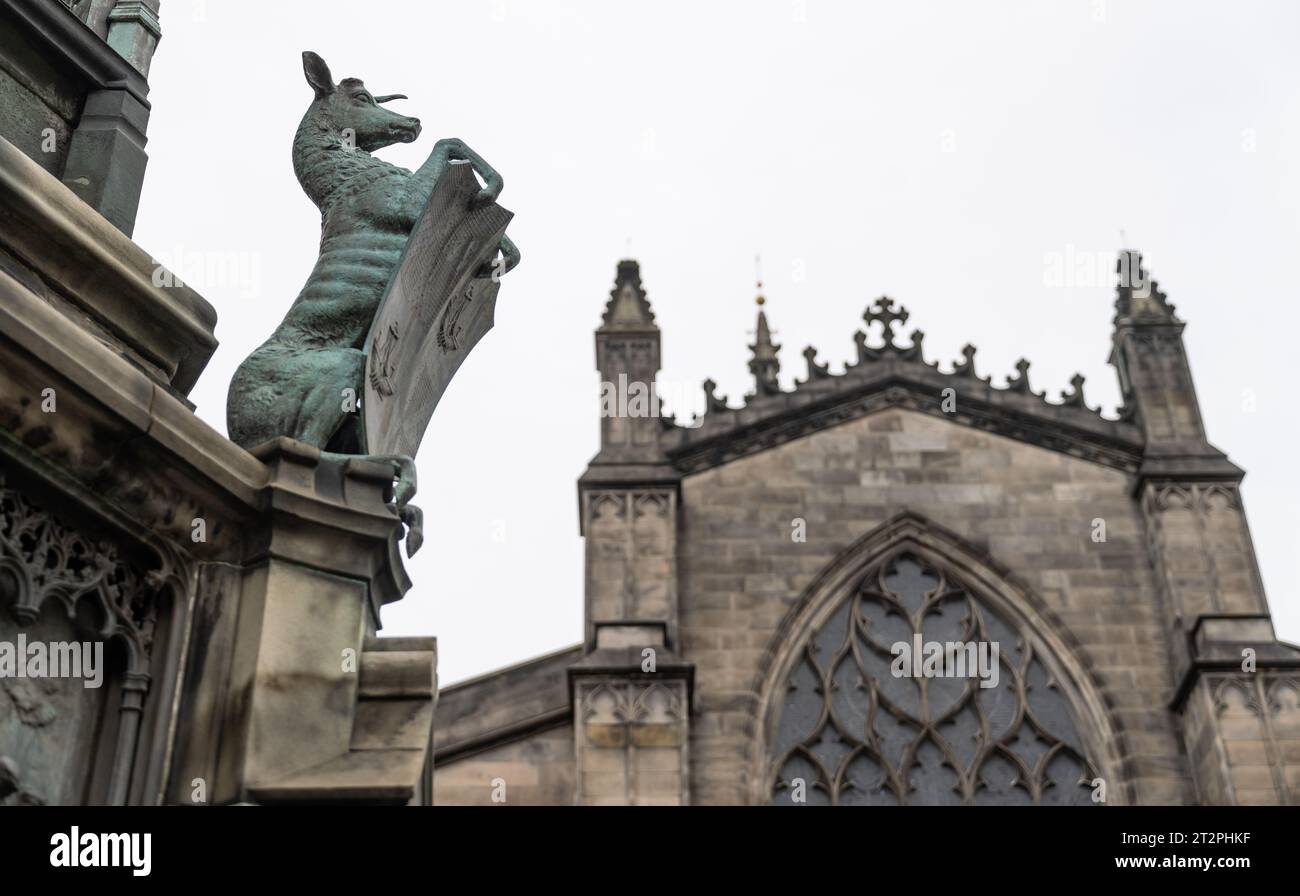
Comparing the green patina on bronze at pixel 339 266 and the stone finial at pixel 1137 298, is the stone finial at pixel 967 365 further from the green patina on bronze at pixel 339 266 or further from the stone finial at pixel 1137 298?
the green patina on bronze at pixel 339 266

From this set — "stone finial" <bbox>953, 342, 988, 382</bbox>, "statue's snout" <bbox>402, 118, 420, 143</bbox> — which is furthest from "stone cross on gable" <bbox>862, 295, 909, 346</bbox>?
"statue's snout" <bbox>402, 118, 420, 143</bbox>

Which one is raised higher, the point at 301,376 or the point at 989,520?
the point at 989,520

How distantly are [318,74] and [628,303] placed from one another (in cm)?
1485

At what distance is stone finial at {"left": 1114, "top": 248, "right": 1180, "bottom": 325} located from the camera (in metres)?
19.8

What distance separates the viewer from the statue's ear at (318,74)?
15.4ft

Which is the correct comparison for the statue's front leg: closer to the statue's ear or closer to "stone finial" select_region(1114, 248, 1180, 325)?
the statue's ear

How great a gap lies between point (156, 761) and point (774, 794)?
46.6ft

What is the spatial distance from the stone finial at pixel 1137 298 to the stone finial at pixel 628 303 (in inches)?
218

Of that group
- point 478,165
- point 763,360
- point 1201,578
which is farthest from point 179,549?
point 763,360

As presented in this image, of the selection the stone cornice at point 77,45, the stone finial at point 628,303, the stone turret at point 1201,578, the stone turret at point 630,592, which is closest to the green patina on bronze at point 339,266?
the stone cornice at point 77,45

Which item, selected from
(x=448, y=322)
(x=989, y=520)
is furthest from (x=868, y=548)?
(x=448, y=322)
